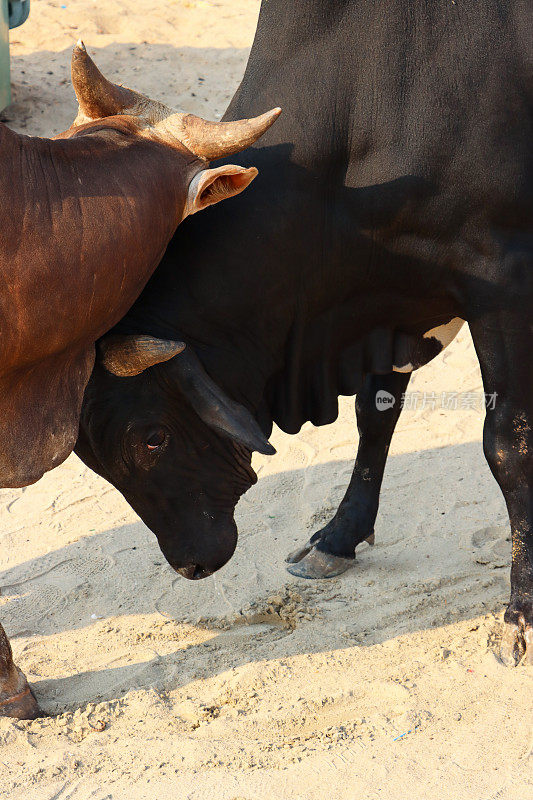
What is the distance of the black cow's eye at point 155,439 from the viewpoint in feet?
11.4

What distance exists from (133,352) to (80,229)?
562 millimetres

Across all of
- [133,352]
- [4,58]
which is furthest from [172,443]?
[4,58]

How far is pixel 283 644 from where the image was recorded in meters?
4.00

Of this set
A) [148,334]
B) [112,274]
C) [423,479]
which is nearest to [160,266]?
[148,334]

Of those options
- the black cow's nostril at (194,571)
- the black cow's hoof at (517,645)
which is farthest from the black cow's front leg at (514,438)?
the black cow's nostril at (194,571)

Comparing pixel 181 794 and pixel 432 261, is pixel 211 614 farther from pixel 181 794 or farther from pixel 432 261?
pixel 432 261

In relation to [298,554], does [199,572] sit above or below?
above

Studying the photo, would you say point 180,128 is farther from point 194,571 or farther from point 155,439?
point 194,571

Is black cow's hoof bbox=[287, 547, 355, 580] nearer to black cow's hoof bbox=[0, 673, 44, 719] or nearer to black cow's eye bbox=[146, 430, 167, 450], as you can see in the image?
black cow's eye bbox=[146, 430, 167, 450]

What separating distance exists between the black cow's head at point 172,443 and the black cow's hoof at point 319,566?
83 cm

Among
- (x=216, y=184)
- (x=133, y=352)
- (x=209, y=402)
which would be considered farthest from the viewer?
(x=209, y=402)

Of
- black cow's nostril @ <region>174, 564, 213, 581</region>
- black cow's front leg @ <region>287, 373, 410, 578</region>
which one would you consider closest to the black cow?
black cow's nostril @ <region>174, 564, 213, 581</region>

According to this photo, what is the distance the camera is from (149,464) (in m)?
3.55

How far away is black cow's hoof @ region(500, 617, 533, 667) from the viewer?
3729mm
